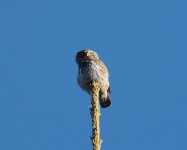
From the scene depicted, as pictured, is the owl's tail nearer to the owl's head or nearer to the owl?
the owl

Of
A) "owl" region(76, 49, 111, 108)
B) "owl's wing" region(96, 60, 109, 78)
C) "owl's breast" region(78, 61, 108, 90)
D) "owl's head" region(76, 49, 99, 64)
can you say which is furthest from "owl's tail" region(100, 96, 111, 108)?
"owl's head" region(76, 49, 99, 64)

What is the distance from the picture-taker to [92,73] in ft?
26.9

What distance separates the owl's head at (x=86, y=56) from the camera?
8.75m

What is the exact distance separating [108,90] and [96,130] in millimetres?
5637

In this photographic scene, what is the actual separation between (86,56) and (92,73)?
2.22ft

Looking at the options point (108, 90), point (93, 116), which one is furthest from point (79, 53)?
point (93, 116)

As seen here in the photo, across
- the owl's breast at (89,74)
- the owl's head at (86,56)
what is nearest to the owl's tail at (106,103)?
the owl's breast at (89,74)

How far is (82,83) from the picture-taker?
8078 mm

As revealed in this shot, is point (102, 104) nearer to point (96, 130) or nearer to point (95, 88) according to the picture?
point (95, 88)

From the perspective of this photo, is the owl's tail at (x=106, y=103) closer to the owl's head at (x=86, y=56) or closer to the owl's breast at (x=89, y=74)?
the owl's breast at (x=89, y=74)

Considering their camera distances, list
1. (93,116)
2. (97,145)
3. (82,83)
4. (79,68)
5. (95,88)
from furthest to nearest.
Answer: (79,68) → (82,83) → (95,88) → (93,116) → (97,145)

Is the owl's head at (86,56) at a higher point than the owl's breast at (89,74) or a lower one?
higher

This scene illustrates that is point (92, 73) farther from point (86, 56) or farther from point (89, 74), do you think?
point (86, 56)

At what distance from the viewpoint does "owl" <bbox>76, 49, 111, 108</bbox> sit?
26.6ft
